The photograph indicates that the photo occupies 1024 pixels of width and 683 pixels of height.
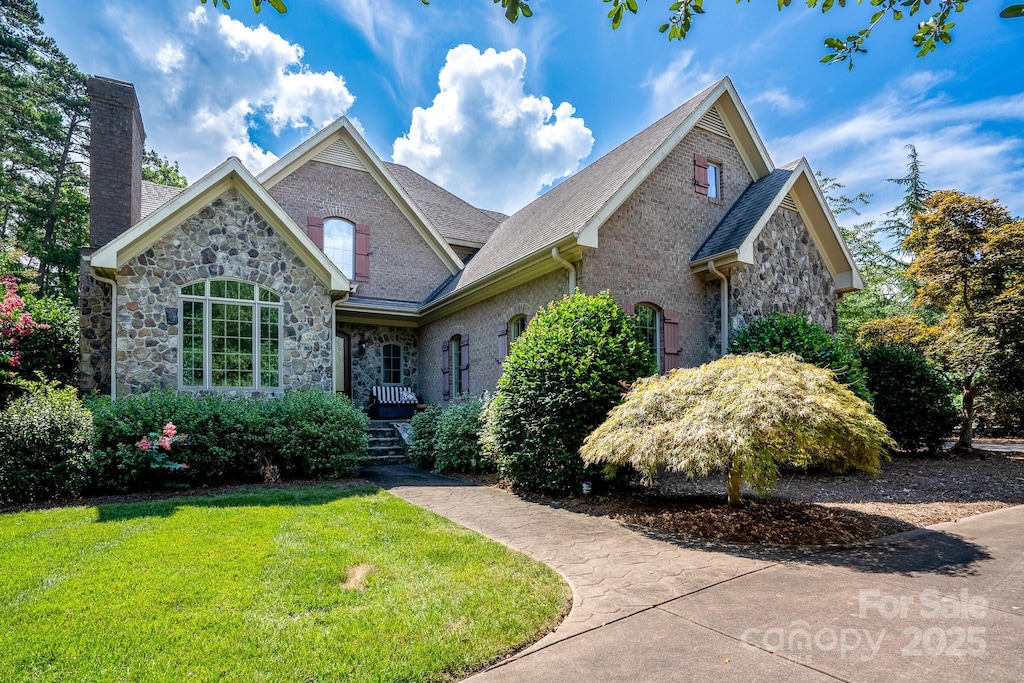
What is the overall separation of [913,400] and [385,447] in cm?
1121

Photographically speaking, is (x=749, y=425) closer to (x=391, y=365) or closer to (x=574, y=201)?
(x=574, y=201)

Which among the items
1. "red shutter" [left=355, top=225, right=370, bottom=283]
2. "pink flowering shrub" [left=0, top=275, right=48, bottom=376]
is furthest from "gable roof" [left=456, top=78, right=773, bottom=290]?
"pink flowering shrub" [left=0, top=275, right=48, bottom=376]

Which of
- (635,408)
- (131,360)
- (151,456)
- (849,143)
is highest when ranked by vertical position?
(849,143)

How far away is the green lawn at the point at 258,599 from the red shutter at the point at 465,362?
273 inches

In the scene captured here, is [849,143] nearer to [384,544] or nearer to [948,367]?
[948,367]

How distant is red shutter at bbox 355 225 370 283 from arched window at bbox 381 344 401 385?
1.97 meters

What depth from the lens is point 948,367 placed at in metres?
12.9

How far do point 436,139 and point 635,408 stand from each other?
11600 millimetres

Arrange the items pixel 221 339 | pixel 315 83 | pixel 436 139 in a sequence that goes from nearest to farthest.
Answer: pixel 221 339 < pixel 315 83 < pixel 436 139

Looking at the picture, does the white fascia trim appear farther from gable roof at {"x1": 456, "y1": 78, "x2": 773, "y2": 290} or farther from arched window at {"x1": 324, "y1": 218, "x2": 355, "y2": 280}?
arched window at {"x1": 324, "y1": 218, "x2": 355, "y2": 280}

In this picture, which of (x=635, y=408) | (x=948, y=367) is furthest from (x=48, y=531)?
(x=948, y=367)

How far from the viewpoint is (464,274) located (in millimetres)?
14805

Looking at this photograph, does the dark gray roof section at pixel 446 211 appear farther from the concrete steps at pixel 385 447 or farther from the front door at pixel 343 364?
the concrete steps at pixel 385 447

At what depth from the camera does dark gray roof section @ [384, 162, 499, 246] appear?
17.3 metres
